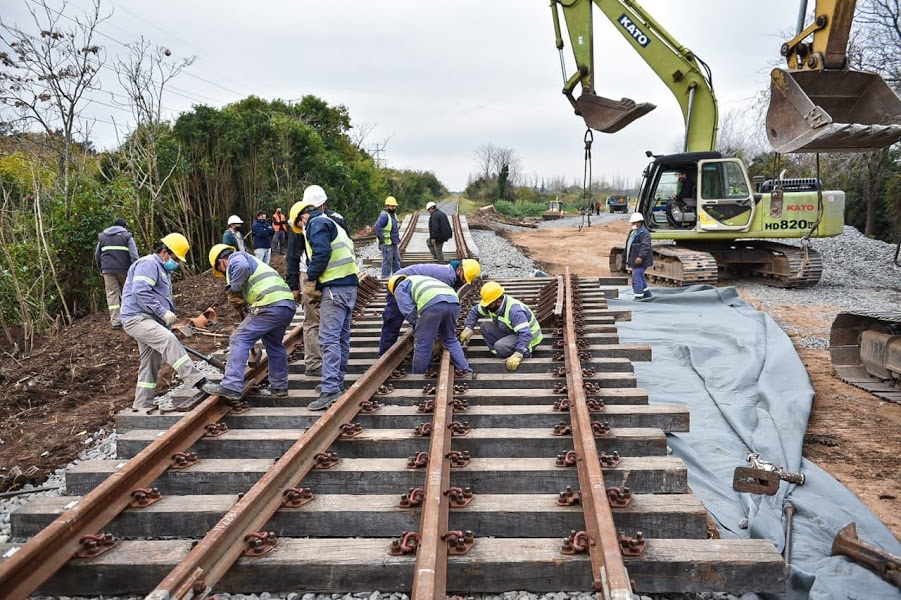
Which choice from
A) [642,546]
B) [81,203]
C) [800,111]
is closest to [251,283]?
[642,546]

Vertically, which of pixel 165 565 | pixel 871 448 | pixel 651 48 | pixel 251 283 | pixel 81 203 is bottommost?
pixel 871 448

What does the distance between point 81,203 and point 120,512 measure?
8.70 meters

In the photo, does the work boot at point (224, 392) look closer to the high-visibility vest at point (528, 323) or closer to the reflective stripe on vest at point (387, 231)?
the high-visibility vest at point (528, 323)

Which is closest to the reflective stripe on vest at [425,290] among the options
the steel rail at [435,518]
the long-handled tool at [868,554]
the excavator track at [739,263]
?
the steel rail at [435,518]

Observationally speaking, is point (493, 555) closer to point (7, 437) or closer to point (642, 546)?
point (642, 546)

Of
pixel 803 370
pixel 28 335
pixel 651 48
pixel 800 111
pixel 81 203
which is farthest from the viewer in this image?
pixel 651 48

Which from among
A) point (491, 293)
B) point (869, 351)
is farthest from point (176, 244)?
point (869, 351)

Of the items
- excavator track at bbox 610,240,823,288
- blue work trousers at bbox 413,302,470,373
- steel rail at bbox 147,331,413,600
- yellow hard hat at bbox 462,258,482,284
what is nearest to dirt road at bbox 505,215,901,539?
excavator track at bbox 610,240,823,288

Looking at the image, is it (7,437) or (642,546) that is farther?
(7,437)

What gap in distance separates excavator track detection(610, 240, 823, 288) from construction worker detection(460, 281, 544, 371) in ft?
23.6

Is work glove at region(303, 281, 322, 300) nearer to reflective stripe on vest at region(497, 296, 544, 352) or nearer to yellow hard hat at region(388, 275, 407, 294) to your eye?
A: yellow hard hat at region(388, 275, 407, 294)

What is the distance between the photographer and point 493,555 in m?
2.78

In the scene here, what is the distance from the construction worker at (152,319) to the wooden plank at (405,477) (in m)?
1.71

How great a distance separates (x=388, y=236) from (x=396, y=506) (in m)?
8.47
